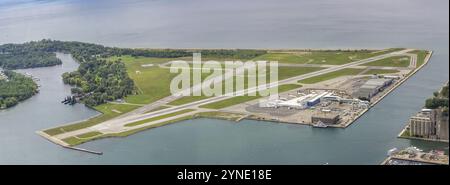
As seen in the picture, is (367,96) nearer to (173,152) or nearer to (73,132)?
(173,152)

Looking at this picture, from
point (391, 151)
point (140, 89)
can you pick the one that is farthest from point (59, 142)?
point (391, 151)

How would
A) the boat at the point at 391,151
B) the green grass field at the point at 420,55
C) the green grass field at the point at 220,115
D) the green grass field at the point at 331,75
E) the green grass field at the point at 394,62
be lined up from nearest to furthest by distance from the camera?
the boat at the point at 391,151
the green grass field at the point at 220,115
the green grass field at the point at 331,75
the green grass field at the point at 420,55
the green grass field at the point at 394,62

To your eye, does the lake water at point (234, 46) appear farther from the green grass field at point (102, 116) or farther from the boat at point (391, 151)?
the green grass field at point (102, 116)

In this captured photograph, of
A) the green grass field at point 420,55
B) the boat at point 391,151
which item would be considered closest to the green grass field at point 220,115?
the boat at point 391,151

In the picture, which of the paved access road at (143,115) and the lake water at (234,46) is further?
the paved access road at (143,115)

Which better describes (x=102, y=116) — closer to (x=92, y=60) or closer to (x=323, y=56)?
(x=92, y=60)

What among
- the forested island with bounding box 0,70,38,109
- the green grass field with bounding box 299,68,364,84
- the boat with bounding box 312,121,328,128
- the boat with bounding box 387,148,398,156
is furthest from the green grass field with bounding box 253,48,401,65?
the boat with bounding box 387,148,398,156

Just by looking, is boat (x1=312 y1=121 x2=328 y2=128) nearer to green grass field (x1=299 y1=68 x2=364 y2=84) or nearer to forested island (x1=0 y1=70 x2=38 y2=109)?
green grass field (x1=299 y1=68 x2=364 y2=84)

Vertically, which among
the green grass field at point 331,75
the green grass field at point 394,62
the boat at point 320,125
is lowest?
the boat at point 320,125
